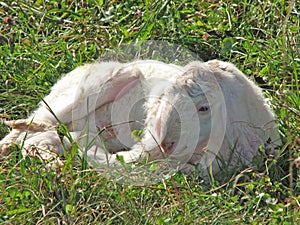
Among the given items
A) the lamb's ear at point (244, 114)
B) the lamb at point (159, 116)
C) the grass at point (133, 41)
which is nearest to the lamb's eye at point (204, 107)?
the lamb at point (159, 116)

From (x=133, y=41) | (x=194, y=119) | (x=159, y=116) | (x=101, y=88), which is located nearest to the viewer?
(x=194, y=119)

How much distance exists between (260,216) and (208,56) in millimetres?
2300

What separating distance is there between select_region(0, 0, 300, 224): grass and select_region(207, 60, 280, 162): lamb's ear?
0.14m

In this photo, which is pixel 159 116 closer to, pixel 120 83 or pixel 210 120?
pixel 210 120

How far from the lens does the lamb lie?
4.60 m

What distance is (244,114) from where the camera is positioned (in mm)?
4797

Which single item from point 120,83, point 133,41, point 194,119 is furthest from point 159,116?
point 133,41

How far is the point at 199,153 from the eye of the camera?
15.4 feet

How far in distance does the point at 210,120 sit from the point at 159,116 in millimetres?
335

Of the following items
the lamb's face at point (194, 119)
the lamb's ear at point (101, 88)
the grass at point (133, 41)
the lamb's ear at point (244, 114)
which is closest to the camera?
the grass at point (133, 41)

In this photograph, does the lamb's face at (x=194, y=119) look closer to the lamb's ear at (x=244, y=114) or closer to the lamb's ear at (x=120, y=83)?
the lamb's ear at (x=244, y=114)

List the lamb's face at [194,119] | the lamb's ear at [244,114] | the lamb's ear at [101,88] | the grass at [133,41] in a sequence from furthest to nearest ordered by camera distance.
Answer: the lamb's ear at [101,88], the lamb's ear at [244,114], the lamb's face at [194,119], the grass at [133,41]

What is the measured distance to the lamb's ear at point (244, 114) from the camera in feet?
15.5

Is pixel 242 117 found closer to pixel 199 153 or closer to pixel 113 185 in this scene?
pixel 199 153
